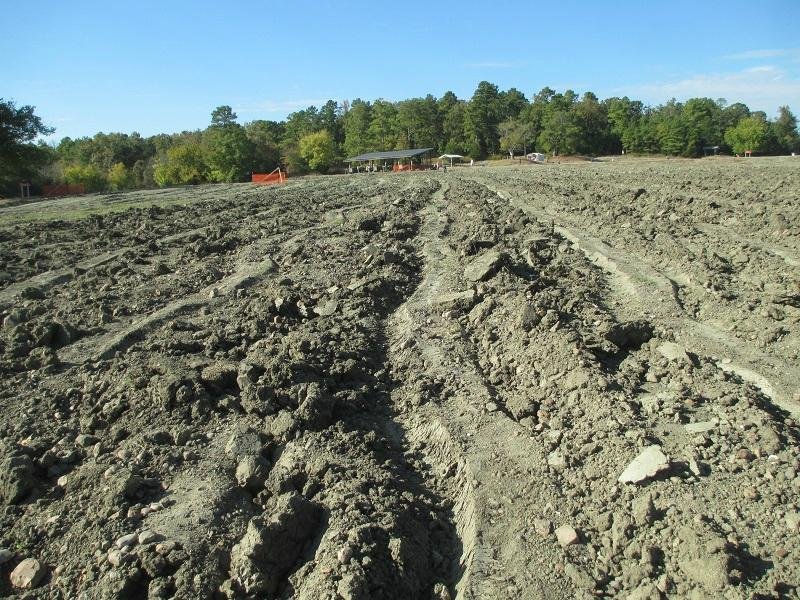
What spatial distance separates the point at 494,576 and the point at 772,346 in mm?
4263

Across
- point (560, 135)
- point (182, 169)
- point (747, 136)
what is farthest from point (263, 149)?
point (747, 136)

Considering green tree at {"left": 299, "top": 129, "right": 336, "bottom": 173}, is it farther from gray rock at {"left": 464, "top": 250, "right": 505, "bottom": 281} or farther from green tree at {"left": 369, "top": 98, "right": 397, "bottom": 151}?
gray rock at {"left": 464, "top": 250, "right": 505, "bottom": 281}

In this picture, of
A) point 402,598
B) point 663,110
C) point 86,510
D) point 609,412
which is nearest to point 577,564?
point 402,598

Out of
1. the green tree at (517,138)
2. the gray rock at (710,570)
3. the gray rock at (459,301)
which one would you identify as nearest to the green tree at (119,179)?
the green tree at (517,138)

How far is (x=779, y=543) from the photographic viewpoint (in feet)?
11.6

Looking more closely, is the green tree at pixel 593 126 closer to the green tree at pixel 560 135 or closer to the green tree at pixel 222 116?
the green tree at pixel 560 135

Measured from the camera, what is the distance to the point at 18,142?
47812mm

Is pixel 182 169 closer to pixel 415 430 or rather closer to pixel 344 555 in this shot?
pixel 415 430

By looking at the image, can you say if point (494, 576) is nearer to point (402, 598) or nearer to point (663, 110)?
point (402, 598)

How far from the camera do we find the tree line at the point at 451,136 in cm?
8375

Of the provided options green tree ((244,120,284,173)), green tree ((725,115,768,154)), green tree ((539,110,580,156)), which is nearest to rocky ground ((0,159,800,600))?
green tree ((244,120,284,173))

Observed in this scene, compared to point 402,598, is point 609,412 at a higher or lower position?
higher

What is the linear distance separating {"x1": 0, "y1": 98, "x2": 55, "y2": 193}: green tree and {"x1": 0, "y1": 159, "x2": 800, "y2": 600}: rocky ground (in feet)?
144

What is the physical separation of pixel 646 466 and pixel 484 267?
5098 mm
